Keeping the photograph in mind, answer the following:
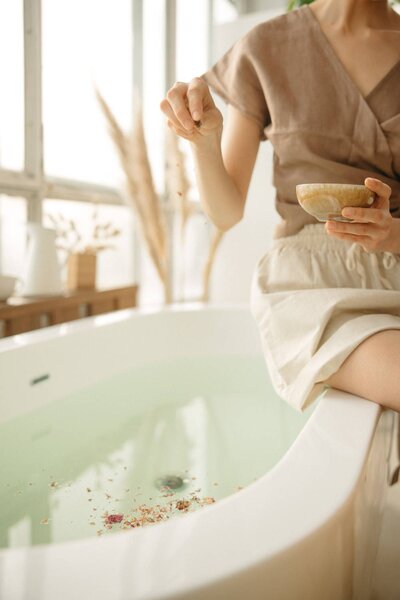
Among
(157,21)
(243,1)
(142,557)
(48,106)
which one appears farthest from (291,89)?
(243,1)

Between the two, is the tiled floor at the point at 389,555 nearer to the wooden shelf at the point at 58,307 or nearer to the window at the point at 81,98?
the wooden shelf at the point at 58,307

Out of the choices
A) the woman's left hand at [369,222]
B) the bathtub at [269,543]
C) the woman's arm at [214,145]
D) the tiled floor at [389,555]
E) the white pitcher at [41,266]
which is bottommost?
the tiled floor at [389,555]

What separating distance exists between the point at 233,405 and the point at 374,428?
0.88 meters

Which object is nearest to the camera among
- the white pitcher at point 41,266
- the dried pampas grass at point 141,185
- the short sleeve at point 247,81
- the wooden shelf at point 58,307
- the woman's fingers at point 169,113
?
the woman's fingers at point 169,113

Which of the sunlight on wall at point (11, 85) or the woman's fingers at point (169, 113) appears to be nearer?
the woman's fingers at point (169, 113)

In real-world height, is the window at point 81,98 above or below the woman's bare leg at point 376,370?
above

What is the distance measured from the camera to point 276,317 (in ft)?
3.48

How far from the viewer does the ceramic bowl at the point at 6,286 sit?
5.91 ft

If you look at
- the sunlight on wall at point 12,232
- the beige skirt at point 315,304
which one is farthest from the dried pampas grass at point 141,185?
the beige skirt at point 315,304

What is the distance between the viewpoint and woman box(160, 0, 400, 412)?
94 cm

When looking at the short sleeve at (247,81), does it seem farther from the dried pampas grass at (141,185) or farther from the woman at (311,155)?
the dried pampas grass at (141,185)

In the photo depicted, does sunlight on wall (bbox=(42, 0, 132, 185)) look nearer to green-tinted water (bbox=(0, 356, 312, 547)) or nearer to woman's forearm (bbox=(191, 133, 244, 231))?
green-tinted water (bbox=(0, 356, 312, 547))

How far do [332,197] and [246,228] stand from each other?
2471mm

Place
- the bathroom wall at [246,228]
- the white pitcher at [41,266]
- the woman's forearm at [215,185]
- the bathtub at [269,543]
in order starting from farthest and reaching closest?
the bathroom wall at [246,228] → the white pitcher at [41,266] → the woman's forearm at [215,185] → the bathtub at [269,543]
